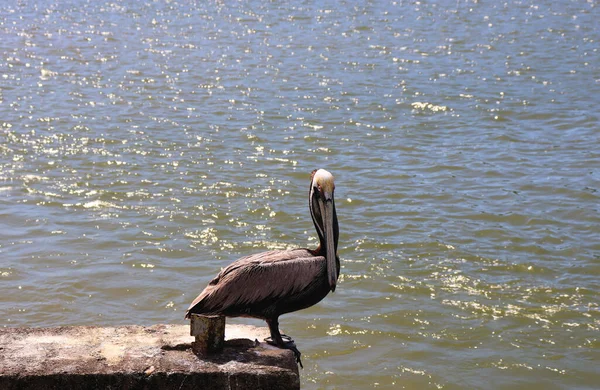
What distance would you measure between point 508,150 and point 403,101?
240cm

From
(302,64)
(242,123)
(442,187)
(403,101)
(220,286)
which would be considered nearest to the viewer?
(220,286)

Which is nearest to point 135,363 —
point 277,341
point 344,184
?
point 277,341

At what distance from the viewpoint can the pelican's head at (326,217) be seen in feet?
14.8

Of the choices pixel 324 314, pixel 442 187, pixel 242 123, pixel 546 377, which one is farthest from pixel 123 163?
pixel 546 377

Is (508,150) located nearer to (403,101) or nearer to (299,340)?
(403,101)

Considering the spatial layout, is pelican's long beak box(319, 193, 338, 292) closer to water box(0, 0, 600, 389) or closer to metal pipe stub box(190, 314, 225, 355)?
metal pipe stub box(190, 314, 225, 355)

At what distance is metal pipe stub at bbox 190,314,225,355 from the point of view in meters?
4.25

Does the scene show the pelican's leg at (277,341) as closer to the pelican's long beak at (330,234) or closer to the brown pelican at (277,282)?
the brown pelican at (277,282)

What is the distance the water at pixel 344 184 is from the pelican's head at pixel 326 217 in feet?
4.69

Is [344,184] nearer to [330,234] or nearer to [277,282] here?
[330,234]

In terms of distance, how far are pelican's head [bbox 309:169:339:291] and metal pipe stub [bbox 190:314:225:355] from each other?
0.61 meters

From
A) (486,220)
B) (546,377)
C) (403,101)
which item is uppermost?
(403,101)

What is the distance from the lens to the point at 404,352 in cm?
613

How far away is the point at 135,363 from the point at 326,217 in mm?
1195
